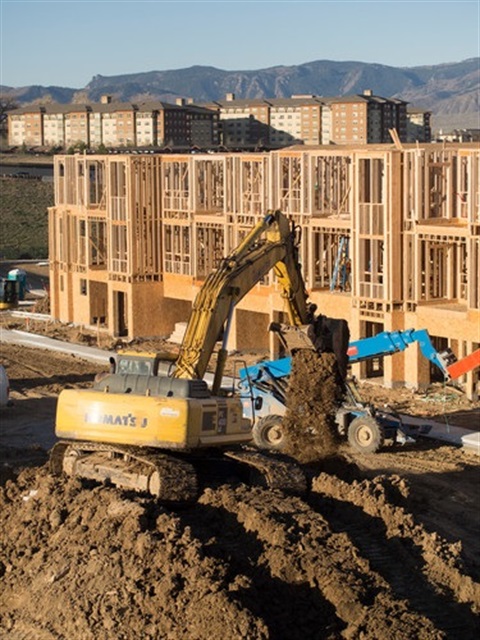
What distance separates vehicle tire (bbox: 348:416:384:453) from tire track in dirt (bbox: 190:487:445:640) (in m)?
8.15

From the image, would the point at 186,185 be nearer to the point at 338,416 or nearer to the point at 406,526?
the point at 338,416

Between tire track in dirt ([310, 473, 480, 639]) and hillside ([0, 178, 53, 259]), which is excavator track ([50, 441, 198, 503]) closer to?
tire track in dirt ([310, 473, 480, 639])

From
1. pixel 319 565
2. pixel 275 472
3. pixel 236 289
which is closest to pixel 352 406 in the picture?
pixel 236 289

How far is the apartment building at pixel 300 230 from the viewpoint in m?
33.8

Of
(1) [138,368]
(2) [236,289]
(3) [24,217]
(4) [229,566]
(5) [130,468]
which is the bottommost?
(4) [229,566]

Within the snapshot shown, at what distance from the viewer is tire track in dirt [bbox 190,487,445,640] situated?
14.5m

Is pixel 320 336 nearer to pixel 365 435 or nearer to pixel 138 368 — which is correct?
pixel 365 435

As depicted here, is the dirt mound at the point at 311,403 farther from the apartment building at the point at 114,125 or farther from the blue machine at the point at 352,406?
the apartment building at the point at 114,125

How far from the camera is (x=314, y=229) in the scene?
3762 cm

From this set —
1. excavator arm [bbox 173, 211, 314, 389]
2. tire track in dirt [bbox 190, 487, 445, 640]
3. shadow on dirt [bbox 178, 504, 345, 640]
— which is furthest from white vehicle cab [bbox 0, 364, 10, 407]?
shadow on dirt [bbox 178, 504, 345, 640]

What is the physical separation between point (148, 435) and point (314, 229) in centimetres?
1928

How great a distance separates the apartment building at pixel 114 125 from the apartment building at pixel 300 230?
3856 inches

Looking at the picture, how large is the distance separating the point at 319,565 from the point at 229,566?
3.28 ft

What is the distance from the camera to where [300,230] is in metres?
37.1
